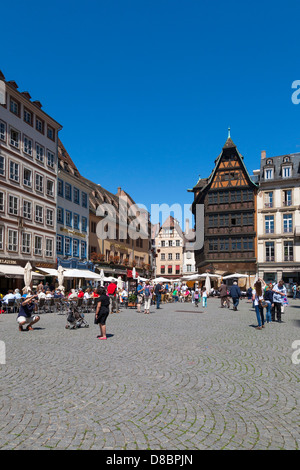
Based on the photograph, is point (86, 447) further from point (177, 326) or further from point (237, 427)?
point (177, 326)

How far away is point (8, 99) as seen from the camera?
1292 inches

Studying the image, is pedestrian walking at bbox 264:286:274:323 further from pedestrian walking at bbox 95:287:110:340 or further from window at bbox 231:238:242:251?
window at bbox 231:238:242:251

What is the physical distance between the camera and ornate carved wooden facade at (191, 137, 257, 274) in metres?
54.5

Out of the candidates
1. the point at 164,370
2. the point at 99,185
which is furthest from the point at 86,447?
the point at 99,185

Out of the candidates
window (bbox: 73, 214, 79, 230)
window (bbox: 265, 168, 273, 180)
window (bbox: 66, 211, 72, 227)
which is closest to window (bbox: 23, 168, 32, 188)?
window (bbox: 66, 211, 72, 227)

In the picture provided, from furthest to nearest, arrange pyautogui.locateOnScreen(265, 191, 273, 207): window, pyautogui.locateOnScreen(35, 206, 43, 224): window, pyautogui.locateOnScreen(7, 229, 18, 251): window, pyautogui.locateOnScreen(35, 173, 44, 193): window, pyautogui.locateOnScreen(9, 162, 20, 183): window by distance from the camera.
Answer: pyautogui.locateOnScreen(265, 191, 273, 207): window → pyautogui.locateOnScreen(35, 173, 44, 193): window → pyautogui.locateOnScreen(35, 206, 43, 224): window → pyautogui.locateOnScreen(9, 162, 20, 183): window → pyautogui.locateOnScreen(7, 229, 18, 251): window

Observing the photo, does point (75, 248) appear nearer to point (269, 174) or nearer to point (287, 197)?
point (269, 174)

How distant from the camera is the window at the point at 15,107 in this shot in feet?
109

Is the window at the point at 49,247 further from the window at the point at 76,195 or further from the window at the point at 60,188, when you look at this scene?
the window at the point at 76,195

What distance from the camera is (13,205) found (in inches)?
1309

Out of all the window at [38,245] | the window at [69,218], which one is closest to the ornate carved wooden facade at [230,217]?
the window at [69,218]

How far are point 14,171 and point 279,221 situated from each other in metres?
34.6

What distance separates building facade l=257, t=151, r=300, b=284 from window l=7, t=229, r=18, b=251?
32.7 meters

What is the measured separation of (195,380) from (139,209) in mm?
61895
